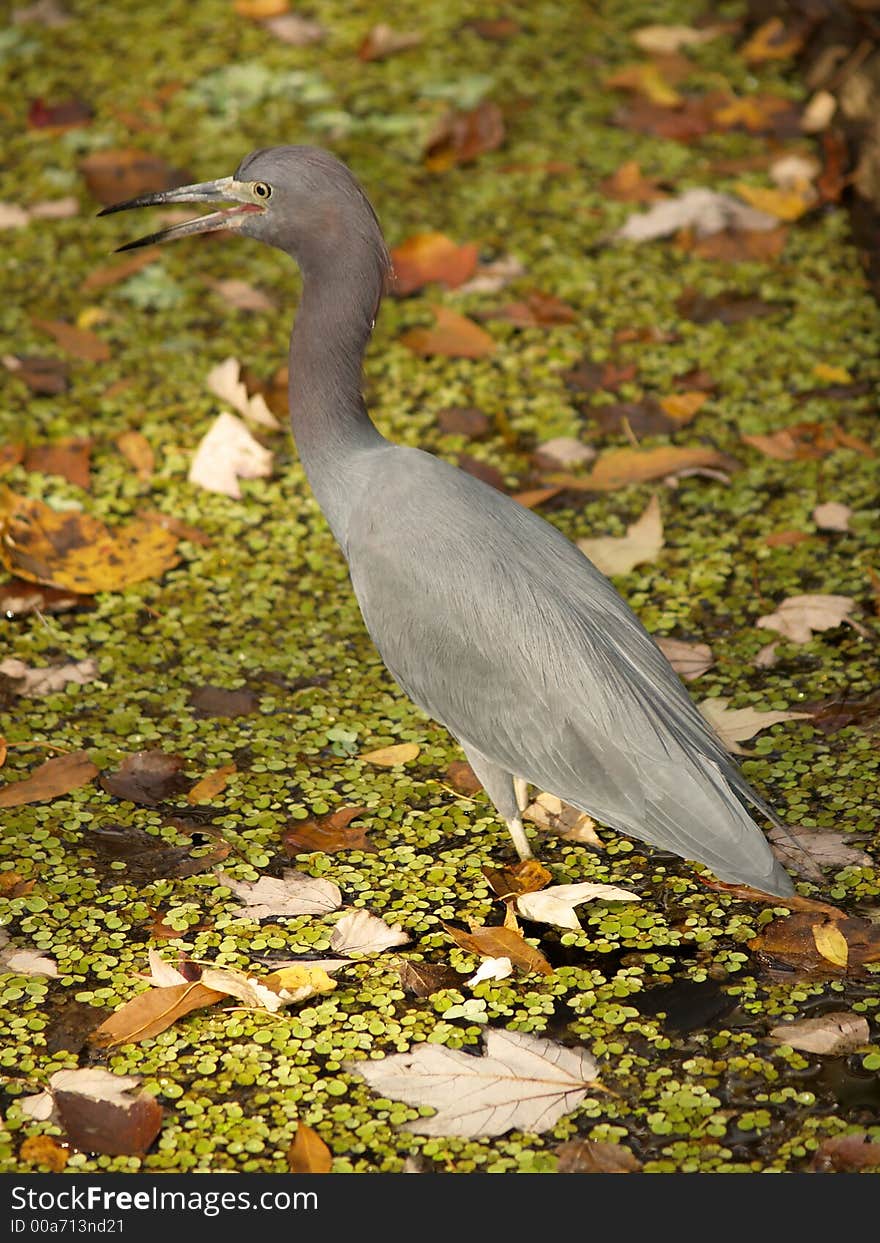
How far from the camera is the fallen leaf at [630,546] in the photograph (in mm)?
4266

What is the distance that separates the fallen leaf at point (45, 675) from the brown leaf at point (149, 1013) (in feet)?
3.81

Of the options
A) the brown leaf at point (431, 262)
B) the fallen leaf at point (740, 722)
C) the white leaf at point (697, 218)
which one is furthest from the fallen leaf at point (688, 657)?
the white leaf at point (697, 218)

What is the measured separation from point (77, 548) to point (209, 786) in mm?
1069

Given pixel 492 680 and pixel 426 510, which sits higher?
pixel 426 510

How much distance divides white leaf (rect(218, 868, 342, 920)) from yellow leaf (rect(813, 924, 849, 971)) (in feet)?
3.22

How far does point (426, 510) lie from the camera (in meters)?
3.31

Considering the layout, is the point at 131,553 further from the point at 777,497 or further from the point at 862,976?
the point at 862,976

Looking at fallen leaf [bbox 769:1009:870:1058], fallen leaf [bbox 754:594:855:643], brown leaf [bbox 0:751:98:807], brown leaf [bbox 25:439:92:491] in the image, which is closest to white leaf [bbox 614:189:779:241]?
fallen leaf [bbox 754:594:855:643]

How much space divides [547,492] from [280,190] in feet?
4.57

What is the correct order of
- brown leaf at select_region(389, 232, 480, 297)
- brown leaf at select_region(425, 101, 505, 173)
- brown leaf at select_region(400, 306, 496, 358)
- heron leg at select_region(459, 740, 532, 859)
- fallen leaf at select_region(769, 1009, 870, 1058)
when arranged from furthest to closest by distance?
1. brown leaf at select_region(425, 101, 505, 173)
2. brown leaf at select_region(389, 232, 480, 297)
3. brown leaf at select_region(400, 306, 496, 358)
4. heron leg at select_region(459, 740, 532, 859)
5. fallen leaf at select_region(769, 1009, 870, 1058)

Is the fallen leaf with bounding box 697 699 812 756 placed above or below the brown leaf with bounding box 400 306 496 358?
below

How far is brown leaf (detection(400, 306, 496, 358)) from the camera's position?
5168mm

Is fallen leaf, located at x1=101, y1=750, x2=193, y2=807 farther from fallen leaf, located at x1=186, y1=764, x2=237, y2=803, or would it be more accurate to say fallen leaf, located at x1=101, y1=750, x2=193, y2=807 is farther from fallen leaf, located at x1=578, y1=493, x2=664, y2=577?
fallen leaf, located at x1=578, y1=493, x2=664, y2=577

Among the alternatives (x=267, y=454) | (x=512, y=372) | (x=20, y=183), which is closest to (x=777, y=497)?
(x=512, y=372)
